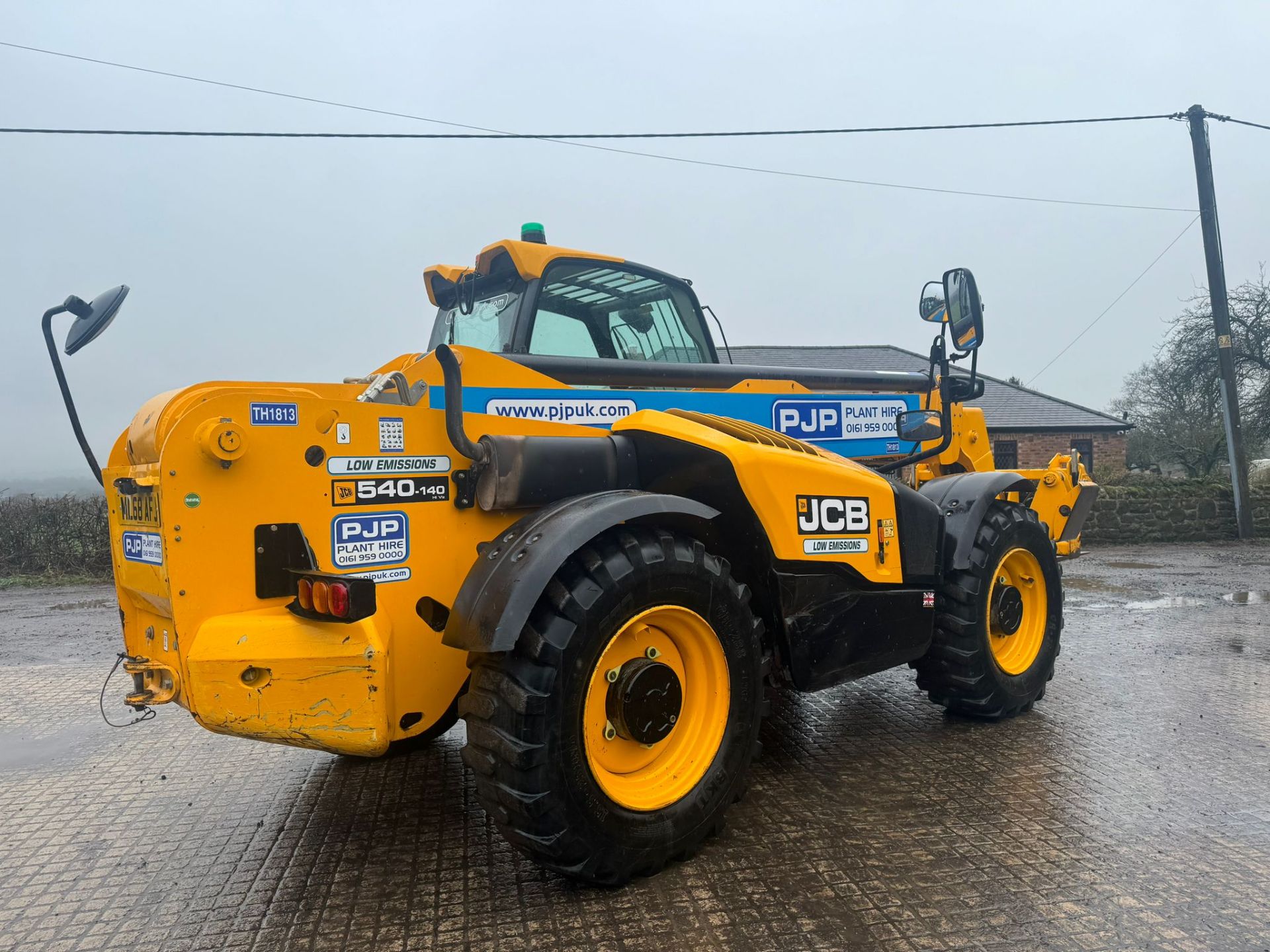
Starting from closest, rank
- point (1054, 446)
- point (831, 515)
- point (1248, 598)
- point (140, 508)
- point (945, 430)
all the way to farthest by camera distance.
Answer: point (140, 508) → point (831, 515) → point (945, 430) → point (1248, 598) → point (1054, 446)

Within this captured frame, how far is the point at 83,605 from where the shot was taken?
10.5 m

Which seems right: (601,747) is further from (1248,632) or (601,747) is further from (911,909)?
(1248,632)

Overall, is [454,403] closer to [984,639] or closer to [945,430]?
[984,639]

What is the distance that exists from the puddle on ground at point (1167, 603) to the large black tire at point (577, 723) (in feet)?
24.5

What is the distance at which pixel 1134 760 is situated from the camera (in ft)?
13.4

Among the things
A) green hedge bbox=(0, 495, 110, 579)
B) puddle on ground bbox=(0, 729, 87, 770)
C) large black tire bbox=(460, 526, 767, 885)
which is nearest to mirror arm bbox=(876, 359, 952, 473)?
large black tire bbox=(460, 526, 767, 885)

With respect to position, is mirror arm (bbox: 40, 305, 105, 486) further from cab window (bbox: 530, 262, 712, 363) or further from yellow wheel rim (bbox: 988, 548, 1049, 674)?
yellow wheel rim (bbox: 988, 548, 1049, 674)

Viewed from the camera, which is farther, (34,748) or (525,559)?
(34,748)

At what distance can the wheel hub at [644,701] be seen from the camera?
296cm

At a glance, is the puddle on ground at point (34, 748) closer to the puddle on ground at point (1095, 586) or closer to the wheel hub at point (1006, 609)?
the wheel hub at point (1006, 609)

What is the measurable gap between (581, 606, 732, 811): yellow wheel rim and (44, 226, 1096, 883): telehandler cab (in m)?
0.01

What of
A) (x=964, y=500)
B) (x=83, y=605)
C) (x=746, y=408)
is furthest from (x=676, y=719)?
(x=83, y=605)

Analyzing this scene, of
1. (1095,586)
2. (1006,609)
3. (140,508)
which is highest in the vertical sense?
(140,508)

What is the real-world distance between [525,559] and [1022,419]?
81.1ft
